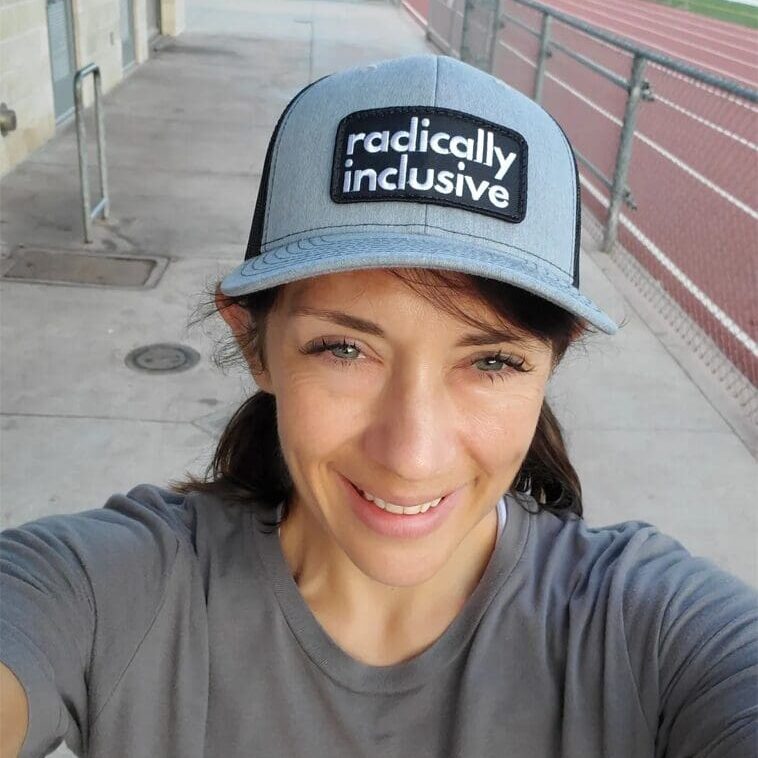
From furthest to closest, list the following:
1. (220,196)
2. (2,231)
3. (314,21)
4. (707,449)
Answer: (314,21), (220,196), (2,231), (707,449)

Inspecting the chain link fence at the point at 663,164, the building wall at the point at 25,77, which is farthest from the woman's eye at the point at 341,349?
the building wall at the point at 25,77

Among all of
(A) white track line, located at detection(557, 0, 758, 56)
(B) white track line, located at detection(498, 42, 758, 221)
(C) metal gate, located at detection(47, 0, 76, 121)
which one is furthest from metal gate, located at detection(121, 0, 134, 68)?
(A) white track line, located at detection(557, 0, 758, 56)

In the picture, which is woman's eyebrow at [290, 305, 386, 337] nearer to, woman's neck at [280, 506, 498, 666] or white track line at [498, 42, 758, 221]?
woman's neck at [280, 506, 498, 666]

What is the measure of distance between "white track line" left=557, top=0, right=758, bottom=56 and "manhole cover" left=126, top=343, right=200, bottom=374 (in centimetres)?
2228

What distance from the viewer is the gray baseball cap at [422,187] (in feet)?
3.72

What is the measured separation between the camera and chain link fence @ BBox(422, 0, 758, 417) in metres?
5.29

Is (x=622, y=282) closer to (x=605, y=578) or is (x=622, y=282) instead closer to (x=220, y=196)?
(x=220, y=196)

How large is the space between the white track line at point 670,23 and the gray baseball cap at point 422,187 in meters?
24.3

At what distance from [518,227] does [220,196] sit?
5581 millimetres

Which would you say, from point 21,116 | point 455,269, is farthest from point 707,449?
point 21,116

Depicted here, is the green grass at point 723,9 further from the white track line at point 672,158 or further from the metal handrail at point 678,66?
the metal handrail at point 678,66

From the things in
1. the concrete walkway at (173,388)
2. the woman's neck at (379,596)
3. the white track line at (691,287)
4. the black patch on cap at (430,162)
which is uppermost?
the black patch on cap at (430,162)

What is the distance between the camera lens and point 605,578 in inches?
48.4

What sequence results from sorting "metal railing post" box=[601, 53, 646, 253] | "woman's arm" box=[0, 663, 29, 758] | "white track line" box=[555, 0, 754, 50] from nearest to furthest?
"woman's arm" box=[0, 663, 29, 758], "metal railing post" box=[601, 53, 646, 253], "white track line" box=[555, 0, 754, 50]
